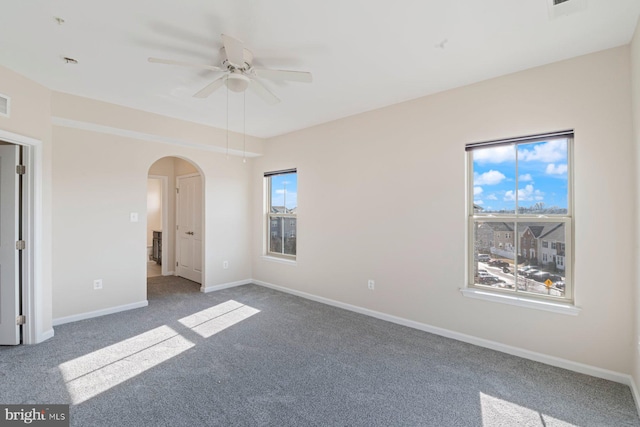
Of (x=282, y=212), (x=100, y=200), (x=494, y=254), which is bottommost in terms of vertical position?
(x=494, y=254)

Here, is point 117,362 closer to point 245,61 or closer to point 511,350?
point 245,61

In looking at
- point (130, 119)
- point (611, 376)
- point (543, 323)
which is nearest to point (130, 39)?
point (130, 119)

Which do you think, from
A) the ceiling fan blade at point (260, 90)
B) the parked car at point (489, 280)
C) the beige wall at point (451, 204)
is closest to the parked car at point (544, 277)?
the beige wall at point (451, 204)

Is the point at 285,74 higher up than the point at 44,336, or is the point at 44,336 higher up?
the point at 285,74

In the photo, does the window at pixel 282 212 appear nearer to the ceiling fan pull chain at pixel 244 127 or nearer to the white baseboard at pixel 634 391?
the ceiling fan pull chain at pixel 244 127

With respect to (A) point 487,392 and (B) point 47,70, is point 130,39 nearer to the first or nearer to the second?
(B) point 47,70

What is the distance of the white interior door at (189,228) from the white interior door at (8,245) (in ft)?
9.02

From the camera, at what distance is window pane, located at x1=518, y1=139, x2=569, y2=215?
2674mm

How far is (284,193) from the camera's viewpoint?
5.24 meters

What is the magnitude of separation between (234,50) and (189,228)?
456cm

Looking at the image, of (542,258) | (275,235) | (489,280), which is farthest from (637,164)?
(275,235)

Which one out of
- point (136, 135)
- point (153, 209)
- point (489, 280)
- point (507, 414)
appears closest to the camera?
point (507, 414)

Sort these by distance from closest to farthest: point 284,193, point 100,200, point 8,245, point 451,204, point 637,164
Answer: point 637,164 → point 8,245 → point 451,204 → point 100,200 → point 284,193

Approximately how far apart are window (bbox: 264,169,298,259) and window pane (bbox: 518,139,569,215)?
3.16 meters
